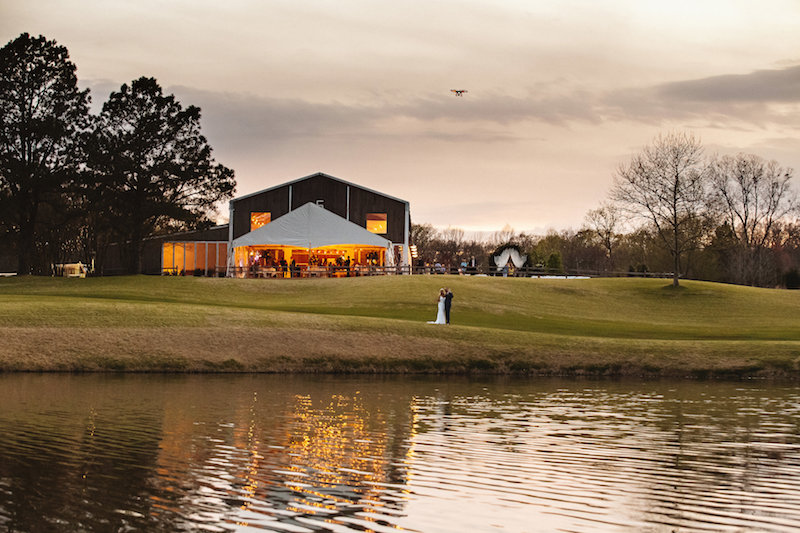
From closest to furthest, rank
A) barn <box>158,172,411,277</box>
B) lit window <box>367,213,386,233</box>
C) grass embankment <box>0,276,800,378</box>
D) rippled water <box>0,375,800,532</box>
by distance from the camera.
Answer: rippled water <box>0,375,800,532</box>
grass embankment <box>0,276,800,378</box>
barn <box>158,172,411,277</box>
lit window <box>367,213,386,233</box>

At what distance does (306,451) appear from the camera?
13.1m

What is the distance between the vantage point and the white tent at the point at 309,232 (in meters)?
54.7

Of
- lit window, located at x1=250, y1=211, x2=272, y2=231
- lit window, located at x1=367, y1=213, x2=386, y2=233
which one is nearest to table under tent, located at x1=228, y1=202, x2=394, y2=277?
lit window, located at x1=367, y1=213, x2=386, y2=233

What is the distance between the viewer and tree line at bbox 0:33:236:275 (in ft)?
194

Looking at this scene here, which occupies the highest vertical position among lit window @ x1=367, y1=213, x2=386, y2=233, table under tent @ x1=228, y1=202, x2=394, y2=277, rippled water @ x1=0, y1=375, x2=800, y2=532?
lit window @ x1=367, y1=213, x2=386, y2=233

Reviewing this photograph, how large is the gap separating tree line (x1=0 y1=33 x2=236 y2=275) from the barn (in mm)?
2784

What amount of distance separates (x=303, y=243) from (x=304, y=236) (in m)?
0.51

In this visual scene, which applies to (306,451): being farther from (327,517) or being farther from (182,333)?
(182,333)

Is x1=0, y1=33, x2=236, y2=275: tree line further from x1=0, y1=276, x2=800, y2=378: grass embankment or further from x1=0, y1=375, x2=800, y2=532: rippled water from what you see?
x1=0, y1=375, x2=800, y2=532: rippled water

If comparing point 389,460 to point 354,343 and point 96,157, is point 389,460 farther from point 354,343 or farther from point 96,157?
point 96,157

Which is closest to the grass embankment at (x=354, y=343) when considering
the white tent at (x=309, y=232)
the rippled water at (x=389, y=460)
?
the rippled water at (x=389, y=460)

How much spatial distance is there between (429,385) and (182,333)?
8.63 meters

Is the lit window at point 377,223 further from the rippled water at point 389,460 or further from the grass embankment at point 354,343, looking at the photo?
the rippled water at point 389,460

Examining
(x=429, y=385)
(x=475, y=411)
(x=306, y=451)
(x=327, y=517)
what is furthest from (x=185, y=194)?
(x=327, y=517)
